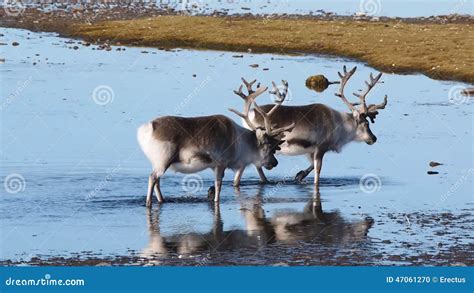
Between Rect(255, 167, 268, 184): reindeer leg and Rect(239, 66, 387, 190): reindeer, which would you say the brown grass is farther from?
Rect(255, 167, 268, 184): reindeer leg

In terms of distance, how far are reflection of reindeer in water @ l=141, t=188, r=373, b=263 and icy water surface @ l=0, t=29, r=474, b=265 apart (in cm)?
3

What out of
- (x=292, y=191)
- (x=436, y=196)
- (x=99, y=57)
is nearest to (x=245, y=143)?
(x=292, y=191)

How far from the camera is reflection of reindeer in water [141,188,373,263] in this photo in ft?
47.9

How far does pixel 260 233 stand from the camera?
51.4ft

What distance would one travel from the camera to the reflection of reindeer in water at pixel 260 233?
47.9ft

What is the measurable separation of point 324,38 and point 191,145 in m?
30.4

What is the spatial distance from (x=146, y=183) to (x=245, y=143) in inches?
76.8

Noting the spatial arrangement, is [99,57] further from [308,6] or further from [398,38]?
[308,6]

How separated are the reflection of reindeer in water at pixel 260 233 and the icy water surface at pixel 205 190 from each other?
0.03 meters

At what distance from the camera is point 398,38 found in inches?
1805

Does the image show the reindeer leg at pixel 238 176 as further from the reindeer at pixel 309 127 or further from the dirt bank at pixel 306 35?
the dirt bank at pixel 306 35

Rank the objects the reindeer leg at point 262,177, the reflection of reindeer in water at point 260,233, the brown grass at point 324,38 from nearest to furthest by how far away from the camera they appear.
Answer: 1. the reflection of reindeer in water at point 260,233
2. the reindeer leg at point 262,177
3. the brown grass at point 324,38

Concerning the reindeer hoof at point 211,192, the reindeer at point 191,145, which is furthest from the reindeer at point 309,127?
the reindeer hoof at point 211,192

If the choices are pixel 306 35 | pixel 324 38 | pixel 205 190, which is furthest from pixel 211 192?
pixel 306 35
